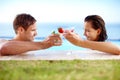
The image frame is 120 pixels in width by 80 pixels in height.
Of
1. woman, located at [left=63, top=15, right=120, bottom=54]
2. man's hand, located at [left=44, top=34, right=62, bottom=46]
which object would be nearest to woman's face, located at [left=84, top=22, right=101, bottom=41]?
woman, located at [left=63, top=15, right=120, bottom=54]

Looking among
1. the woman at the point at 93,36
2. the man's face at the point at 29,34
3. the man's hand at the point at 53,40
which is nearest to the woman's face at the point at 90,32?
the woman at the point at 93,36

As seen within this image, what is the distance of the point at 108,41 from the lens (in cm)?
274

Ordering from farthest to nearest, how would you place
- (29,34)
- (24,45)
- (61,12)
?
(61,12) → (29,34) → (24,45)

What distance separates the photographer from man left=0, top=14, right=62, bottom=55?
2566 mm

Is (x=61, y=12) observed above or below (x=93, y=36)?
above

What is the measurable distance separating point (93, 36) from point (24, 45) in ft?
1.85

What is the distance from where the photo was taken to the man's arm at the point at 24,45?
2557 mm

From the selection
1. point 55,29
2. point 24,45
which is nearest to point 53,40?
point 55,29

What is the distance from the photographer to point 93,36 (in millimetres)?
2734

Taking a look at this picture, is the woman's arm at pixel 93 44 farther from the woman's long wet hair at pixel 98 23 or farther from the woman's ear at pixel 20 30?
the woman's ear at pixel 20 30

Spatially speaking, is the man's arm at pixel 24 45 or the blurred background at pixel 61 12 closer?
the man's arm at pixel 24 45

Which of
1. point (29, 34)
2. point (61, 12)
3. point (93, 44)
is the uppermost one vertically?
point (61, 12)

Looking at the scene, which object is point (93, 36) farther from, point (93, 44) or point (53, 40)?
point (53, 40)

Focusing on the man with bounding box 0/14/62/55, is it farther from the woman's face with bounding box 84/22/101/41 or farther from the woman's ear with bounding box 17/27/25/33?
the woman's face with bounding box 84/22/101/41
